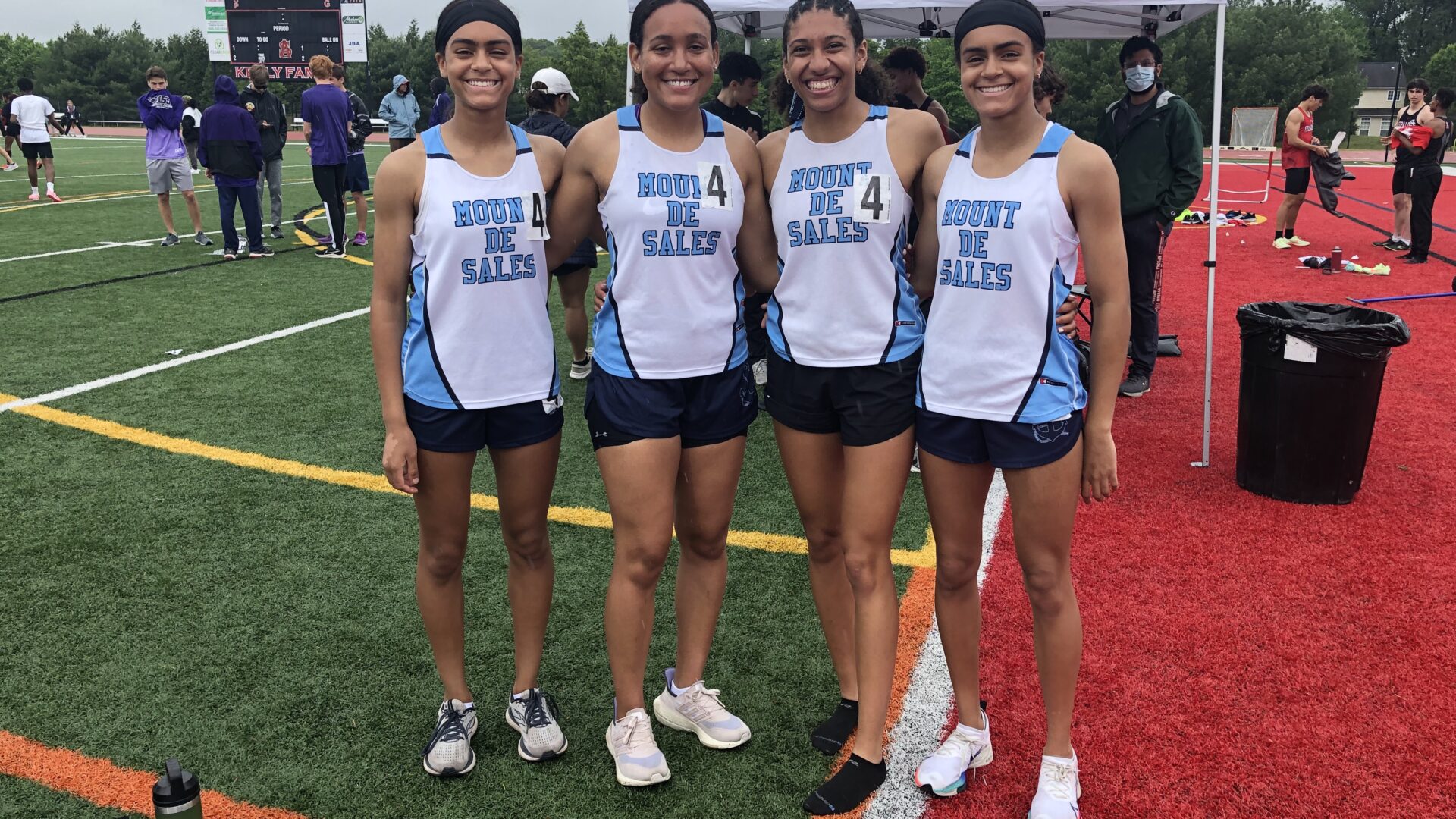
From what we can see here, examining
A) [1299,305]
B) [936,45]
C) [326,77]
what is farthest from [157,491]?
[936,45]

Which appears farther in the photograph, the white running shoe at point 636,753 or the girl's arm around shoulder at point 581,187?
the white running shoe at point 636,753

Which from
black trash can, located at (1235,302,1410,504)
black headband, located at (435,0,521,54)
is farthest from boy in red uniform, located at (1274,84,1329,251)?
black headband, located at (435,0,521,54)

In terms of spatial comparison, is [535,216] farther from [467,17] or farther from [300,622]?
[300,622]

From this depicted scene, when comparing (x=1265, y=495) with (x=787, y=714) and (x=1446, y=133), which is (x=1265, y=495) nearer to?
(x=787, y=714)

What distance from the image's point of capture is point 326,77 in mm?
11969

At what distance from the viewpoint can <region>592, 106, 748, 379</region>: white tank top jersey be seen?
8.52ft

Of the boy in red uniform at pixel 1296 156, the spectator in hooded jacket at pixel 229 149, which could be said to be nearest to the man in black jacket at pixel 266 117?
the spectator in hooded jacket at pixel 229 149

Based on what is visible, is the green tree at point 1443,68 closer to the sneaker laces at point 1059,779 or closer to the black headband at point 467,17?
the sneaker laces at point 1059,779

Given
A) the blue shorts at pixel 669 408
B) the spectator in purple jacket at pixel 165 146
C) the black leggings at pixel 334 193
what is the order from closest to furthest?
1. the blue shorts at pixel 669 408
2. the spectator in purple jacket at pixel 165 146
3. the black leggings at pixel 334 193

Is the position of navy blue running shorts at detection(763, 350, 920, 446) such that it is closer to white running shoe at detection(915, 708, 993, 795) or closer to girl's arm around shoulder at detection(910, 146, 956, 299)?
girl's arm around shoulder at detection(910, 146, 956, 299)

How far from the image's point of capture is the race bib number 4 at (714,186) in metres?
2.62

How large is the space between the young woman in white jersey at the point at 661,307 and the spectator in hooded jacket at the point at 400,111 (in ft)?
37.4

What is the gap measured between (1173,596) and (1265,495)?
4.66 feet

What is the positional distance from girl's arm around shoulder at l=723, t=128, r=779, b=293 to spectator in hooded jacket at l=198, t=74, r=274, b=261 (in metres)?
9.84
